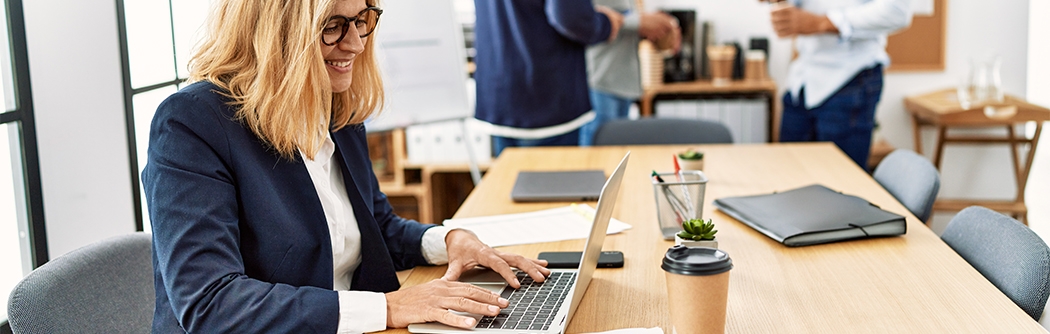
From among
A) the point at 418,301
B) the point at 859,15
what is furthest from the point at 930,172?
the point at 418,301

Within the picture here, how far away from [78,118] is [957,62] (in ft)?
13.2

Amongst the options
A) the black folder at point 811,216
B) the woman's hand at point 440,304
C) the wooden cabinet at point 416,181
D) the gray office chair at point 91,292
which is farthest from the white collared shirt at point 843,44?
the gray office chair at point 91,292

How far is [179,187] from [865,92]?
8.27 ft

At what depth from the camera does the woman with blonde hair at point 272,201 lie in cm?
113

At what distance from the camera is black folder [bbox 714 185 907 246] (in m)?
1.57

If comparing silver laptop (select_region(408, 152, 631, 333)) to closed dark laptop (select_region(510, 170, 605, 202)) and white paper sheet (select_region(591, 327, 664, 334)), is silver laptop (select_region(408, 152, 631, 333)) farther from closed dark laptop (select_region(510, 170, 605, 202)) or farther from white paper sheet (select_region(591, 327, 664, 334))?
closed dark laptop (select_region(510, 170, 605, 202))

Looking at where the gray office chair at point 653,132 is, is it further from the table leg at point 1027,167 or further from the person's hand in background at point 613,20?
the table leg at point 1027,167

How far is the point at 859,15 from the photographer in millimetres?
2885

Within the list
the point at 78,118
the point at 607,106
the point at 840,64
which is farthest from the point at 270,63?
the point at 840,64

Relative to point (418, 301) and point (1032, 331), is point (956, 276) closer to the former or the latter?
point (1032, 331)

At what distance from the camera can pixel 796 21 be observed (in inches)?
116

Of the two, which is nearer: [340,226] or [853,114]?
[340,226]

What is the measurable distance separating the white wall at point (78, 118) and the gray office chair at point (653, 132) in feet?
5.04

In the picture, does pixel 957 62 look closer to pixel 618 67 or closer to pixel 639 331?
pixel 618 67
